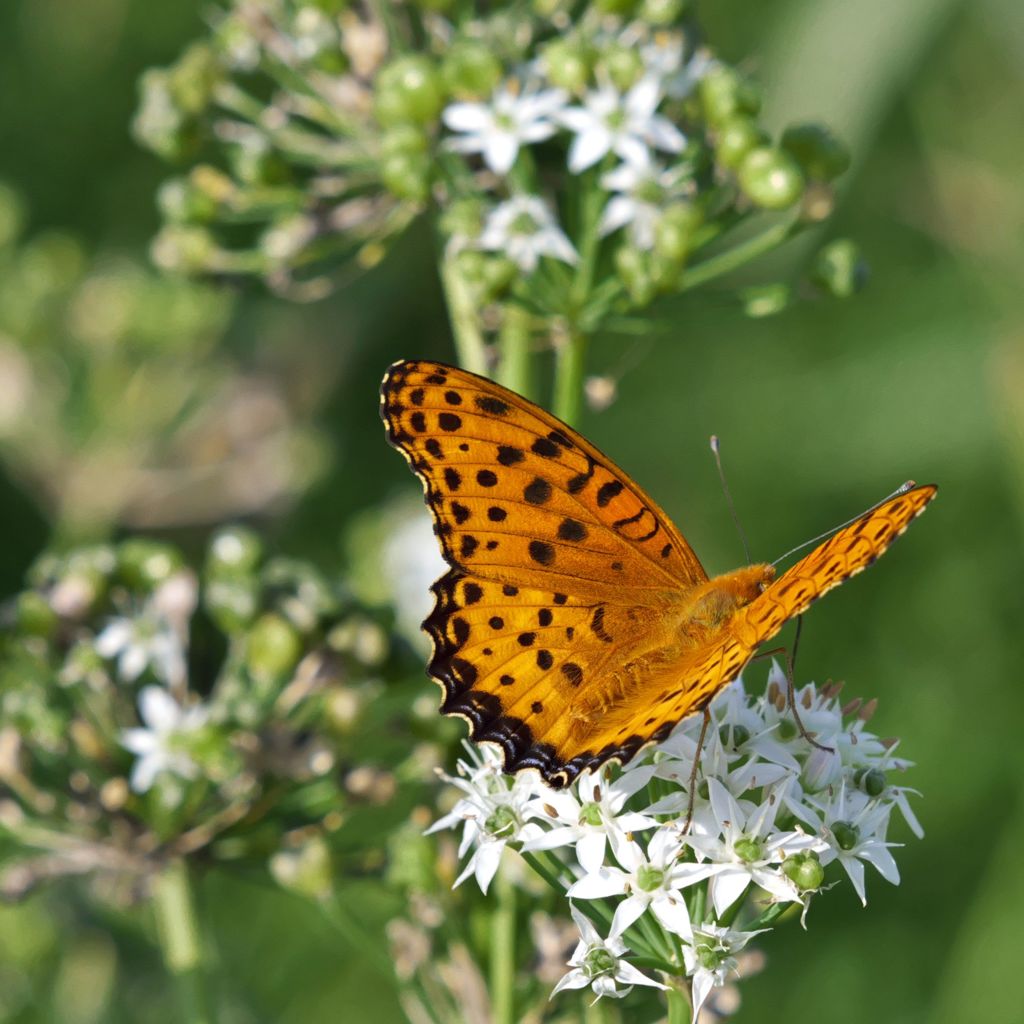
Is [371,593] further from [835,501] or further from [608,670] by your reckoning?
[835,501]

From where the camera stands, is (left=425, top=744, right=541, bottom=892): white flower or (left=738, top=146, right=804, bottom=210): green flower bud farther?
(left=738, top=146, right=804, bottom=210): green flower bud

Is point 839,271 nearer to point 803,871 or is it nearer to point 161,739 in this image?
point 803,871

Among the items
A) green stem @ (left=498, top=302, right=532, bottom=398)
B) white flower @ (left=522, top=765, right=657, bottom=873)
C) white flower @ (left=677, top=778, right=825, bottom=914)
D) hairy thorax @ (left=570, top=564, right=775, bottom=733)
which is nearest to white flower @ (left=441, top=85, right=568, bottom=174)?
green stem @ (left=498, top=302, right=532, bottom=398)

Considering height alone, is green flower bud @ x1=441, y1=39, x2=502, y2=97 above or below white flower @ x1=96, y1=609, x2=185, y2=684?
above

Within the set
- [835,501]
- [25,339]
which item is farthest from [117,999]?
[835,501]

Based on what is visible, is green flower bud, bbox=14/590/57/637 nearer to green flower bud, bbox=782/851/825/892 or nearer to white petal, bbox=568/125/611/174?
white petal, bbox=568/125/611/174

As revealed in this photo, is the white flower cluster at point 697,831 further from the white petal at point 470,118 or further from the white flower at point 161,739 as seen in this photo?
the white petal at point 470,118

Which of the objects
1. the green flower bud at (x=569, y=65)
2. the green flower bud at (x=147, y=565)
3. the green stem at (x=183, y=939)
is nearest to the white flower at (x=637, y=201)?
the green flower bud at (x=569, y=65)

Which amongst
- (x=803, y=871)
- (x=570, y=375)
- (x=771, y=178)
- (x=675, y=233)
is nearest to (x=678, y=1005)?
(x=803, y=871)
